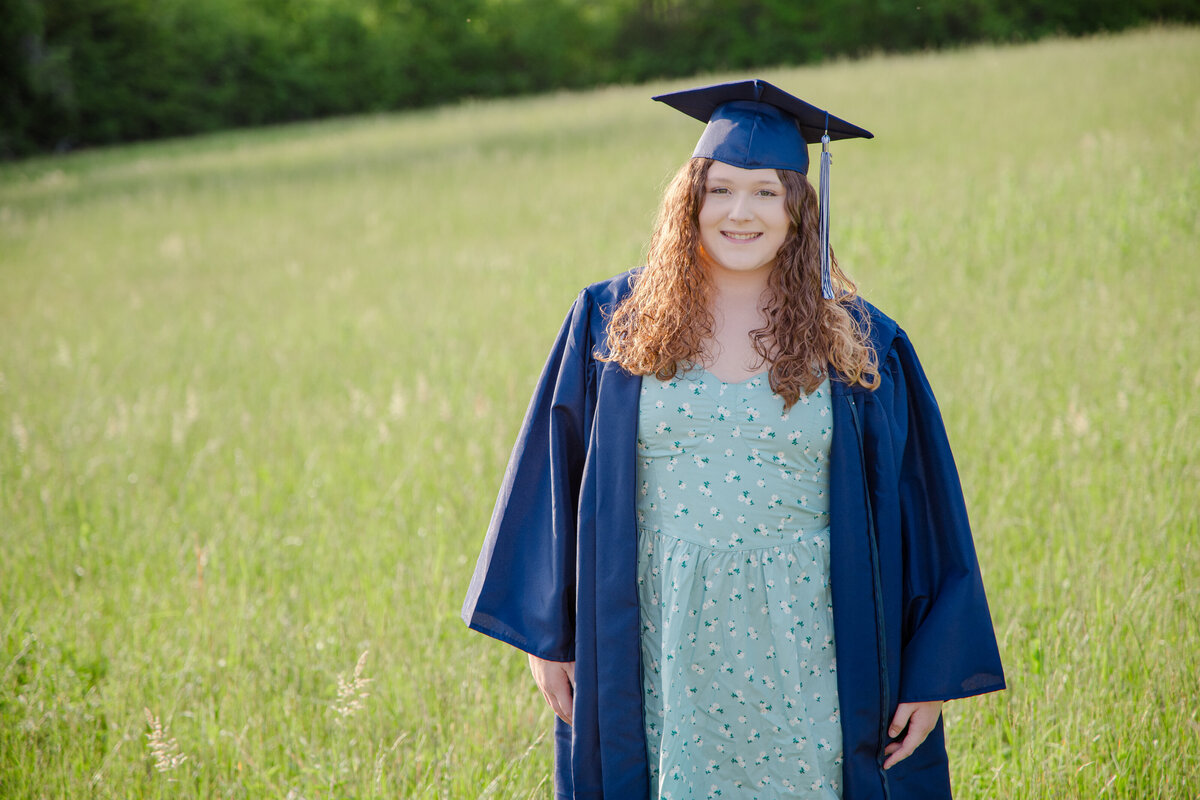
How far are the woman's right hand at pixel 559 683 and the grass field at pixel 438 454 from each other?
661 millimetres

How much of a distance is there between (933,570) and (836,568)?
10.0 inches

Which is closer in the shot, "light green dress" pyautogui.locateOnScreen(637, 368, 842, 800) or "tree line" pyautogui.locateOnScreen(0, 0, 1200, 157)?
"light green dress" pyautogui.locateOnScreen(637, 368, 842, 800)

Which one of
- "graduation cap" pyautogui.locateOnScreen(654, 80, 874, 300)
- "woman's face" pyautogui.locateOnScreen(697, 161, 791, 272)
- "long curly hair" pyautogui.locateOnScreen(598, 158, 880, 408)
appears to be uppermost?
"graduation cap" pyautogui.locateOnScreen(654, 80, 874, 300)

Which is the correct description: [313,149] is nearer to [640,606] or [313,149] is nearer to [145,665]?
[145,665]

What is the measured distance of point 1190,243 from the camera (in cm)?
674

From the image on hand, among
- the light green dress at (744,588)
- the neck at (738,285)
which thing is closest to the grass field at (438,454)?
the neck at (738,285)

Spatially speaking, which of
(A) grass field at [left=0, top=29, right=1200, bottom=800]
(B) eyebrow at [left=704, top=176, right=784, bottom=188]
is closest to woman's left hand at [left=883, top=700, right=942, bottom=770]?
(A) grass field at [left=0, top=29, right=1200, bottom=800]

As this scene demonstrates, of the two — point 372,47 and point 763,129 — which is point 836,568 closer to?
point 763,129

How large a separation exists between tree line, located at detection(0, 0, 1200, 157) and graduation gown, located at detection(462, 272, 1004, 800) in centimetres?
2993

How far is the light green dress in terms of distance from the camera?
2002mm

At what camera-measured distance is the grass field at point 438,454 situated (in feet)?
9.48

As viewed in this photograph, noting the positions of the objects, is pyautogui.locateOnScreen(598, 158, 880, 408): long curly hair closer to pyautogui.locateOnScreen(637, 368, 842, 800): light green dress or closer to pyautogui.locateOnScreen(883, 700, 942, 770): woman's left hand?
pyautogui.locateOnScreen(637, 368, 842, 800): light green dress

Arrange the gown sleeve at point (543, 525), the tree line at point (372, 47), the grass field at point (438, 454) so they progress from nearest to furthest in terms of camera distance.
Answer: the gown sleeve at point (543, 525), the grass field at point (438, 454), the tree line at point (372, 47)

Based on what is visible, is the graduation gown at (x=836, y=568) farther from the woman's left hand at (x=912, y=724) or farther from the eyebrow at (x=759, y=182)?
the eyebrow at (x=759, y=182)
